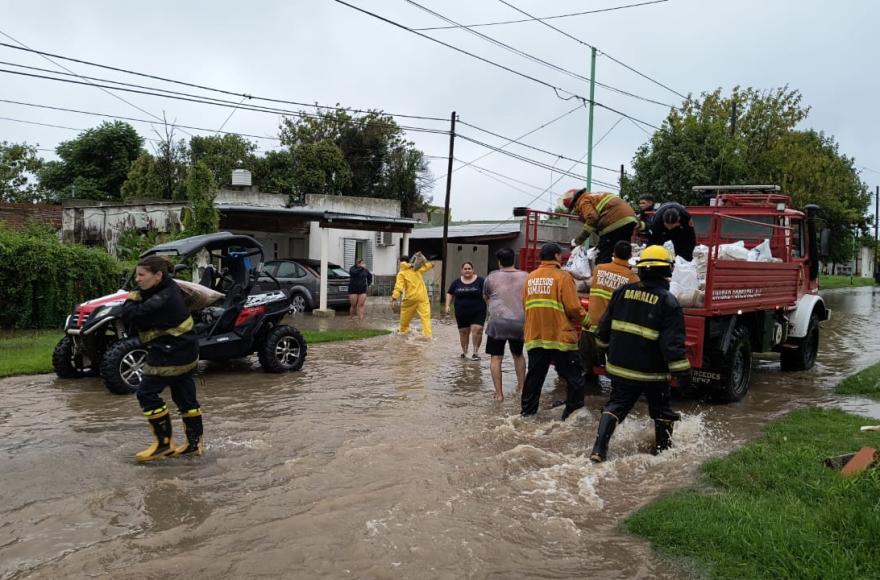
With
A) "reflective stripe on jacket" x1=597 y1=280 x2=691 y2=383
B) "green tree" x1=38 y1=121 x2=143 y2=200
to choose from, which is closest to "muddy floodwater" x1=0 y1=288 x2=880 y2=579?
"reflective stripe on jacket" x1=597 y1=280 x2=691 y2=383

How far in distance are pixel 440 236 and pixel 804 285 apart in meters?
20.6

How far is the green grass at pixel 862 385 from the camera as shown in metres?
9.16

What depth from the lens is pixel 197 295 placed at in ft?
23.2

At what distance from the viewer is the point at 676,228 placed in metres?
8.20

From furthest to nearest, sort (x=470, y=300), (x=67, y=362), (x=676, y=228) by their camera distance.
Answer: (x=470, y=300) < (x=67, y=362) < (x=676, y=228)

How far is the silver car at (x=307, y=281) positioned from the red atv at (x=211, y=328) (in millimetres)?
8971

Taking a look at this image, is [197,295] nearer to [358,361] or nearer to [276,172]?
[358,361]

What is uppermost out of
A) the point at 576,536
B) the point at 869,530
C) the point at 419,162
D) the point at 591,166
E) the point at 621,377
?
the point at 419,162

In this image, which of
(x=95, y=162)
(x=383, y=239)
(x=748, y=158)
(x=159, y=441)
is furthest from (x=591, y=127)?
(x=95, y=162)

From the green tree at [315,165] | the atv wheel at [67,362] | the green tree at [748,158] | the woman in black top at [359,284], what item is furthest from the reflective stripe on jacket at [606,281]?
the green tree at [315,165]

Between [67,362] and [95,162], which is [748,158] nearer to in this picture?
[67,362]

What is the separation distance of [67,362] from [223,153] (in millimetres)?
35646

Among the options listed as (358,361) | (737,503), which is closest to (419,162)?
(358,361)

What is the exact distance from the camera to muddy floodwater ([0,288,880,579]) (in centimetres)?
407
